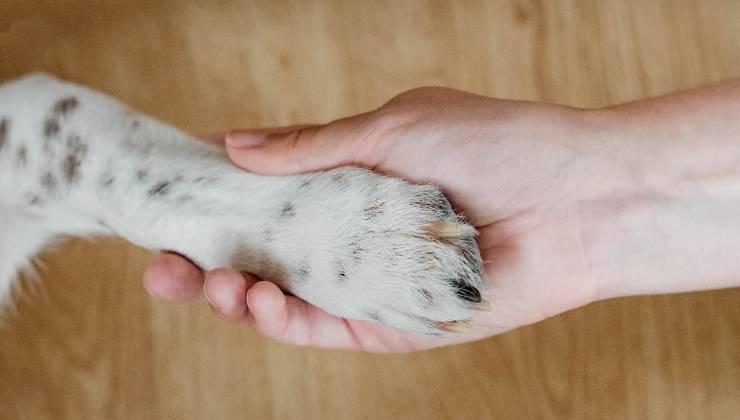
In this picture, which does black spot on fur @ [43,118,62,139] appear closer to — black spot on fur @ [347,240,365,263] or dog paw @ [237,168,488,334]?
dog paw @ [237,168,488,334]

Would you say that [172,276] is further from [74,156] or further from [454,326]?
[454,326]

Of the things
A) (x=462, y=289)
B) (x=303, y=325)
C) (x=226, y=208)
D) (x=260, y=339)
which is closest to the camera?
(x=462, y=289)

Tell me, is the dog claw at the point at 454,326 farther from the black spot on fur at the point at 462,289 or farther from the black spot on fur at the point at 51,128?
the black spot on fur at the point at 51,128

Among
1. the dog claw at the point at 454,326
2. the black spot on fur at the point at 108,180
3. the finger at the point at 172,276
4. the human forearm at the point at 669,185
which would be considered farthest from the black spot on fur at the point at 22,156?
the human forearm at the point at 669,185

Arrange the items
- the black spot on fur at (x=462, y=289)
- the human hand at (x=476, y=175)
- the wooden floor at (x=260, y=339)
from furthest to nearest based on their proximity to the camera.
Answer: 1. the wooden floor at (x=260, y=339)
2. the human hand at (x=476, y=175)
3. the black spot on fur at (x=462, y=289)

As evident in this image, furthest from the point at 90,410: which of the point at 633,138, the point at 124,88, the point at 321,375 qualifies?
the point at 633,138

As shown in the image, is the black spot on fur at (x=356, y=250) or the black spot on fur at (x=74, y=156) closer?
the black spot on fur at (x=356, y=250)

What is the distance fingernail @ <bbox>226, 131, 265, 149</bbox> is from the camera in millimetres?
957

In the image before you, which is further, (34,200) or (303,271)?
(34,200)

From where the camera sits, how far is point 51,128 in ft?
3.14

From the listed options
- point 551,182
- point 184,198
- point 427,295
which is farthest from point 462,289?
point 184,198

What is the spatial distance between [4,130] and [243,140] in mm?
297

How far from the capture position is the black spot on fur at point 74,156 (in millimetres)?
951

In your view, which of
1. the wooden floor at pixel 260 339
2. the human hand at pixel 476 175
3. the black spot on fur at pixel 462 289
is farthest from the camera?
the wooden floor at pixel 260 339
